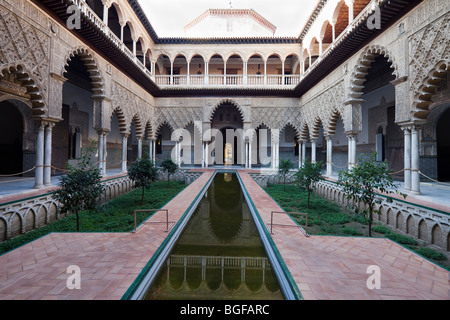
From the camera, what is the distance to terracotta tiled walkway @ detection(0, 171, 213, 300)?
7.64 feet

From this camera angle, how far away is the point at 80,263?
2.95 metres

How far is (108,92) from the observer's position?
31.3 ft

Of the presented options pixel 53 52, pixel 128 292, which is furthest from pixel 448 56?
pixel 53 52

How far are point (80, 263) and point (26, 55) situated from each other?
18.2ft

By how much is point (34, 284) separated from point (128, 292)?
1093 millimetres

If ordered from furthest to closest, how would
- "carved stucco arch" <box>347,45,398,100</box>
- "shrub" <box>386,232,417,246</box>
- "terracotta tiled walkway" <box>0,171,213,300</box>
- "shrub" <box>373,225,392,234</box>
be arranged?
1. "carved stucco arch" <box>347,45,398,100</box>
2. "shrub" <box>373,225,392,234</box>
3. "shrub" <box>386,232,417,246</box>
4. "terracotta tiled walkway" <box>0,171,213,300</box>

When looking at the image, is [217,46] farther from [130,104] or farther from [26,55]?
[26,55]

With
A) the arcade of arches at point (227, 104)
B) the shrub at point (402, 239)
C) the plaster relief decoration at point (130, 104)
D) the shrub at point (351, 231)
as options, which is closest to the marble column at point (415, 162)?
the arcade of arches at point (227, 104)

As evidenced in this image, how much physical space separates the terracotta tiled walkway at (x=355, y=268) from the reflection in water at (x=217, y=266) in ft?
1.33

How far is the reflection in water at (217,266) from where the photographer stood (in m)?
2.68

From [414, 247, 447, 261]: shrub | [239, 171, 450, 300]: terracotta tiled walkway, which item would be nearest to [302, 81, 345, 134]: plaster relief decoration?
[414, 247, 447, 261]: shrub

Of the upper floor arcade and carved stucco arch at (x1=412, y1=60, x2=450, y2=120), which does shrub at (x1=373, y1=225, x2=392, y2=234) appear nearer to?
carved stucco arch at (x1=412, y1=60, x2=450, y2=120)
